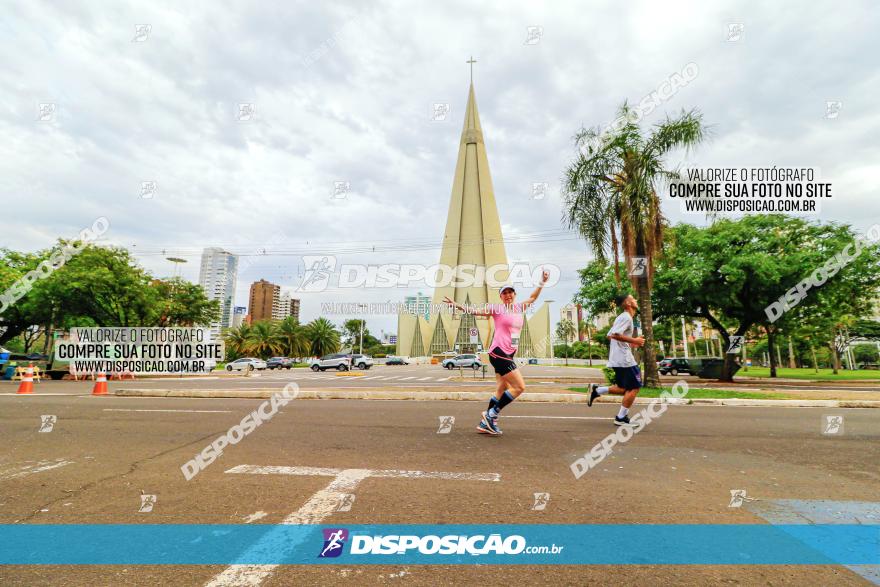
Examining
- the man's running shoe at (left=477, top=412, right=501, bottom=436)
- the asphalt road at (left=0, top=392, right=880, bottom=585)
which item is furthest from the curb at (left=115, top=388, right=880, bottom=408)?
the man's running shoe at (left=477, top=412, right=501, bottom=436)

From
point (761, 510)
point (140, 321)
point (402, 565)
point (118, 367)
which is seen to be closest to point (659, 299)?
point (761, 510)

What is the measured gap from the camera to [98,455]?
4586 mm

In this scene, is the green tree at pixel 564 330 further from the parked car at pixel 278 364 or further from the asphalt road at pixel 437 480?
the asphalt road at pixel 437 480

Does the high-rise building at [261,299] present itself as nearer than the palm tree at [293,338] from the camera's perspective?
No

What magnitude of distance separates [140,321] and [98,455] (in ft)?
102

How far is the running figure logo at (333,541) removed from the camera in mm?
2283

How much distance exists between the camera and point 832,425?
20.9 feet

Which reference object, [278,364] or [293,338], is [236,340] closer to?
[293,338]

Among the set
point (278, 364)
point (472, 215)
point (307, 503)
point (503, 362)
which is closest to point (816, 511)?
point (503, 362)

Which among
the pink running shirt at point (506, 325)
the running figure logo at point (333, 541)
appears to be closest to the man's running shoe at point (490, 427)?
the pink running shirt at point (506, 325)

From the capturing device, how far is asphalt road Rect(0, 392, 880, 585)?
2094 millimetres

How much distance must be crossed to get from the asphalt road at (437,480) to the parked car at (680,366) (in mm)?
22500

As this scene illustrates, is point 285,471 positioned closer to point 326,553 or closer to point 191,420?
point 326,553

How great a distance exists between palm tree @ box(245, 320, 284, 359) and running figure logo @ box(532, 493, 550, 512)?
190 feet
